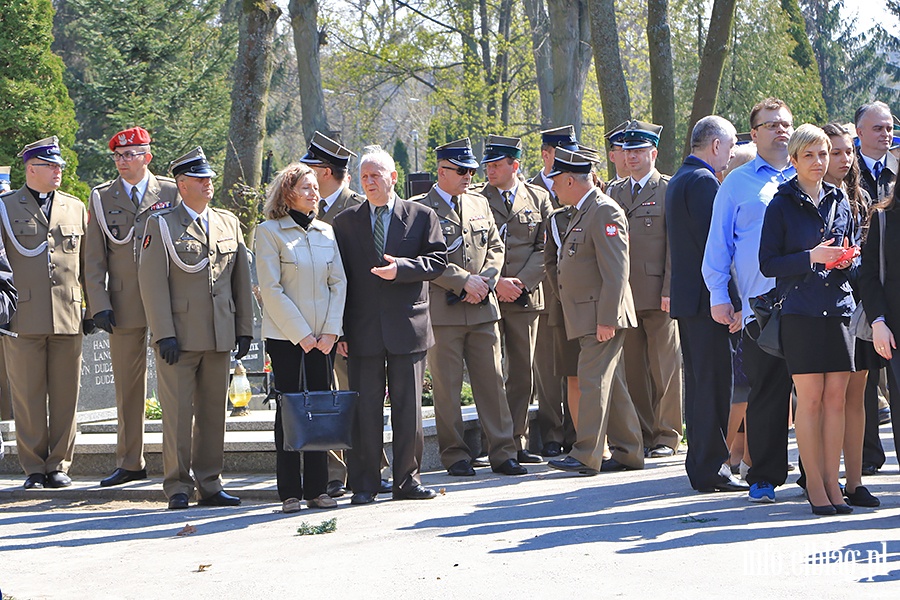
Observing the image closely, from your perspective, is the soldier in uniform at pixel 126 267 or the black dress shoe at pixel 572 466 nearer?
the black dress shoe at pixel 572 466

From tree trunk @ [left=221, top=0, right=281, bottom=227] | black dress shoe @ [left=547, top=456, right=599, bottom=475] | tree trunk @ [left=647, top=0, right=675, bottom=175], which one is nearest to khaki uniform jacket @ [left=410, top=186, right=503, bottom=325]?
black dress shoe @ [left=547, top=456, right=599, bottom=475]

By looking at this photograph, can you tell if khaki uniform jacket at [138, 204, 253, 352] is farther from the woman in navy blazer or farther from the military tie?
the woman in navy blazer

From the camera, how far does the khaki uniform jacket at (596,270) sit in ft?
28.3

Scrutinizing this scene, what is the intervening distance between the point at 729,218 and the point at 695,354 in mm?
909

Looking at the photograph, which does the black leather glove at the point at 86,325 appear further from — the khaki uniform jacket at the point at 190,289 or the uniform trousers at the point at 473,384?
the uniform trousers at the point at 473,384

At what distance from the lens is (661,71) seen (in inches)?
591

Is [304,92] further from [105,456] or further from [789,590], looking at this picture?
[789,590]

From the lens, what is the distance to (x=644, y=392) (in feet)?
31.9

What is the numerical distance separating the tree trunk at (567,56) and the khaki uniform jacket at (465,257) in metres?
9.32

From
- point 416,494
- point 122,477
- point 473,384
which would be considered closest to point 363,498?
point 416,494

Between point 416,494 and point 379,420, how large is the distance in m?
0.53

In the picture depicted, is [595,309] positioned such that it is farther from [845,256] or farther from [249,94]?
[249,94]

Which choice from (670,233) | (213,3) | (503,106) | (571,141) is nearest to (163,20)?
(213,3)

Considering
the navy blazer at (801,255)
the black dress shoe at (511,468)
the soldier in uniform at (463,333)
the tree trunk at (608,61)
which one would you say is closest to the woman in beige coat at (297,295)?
the soldier in uniform at (463,333)
